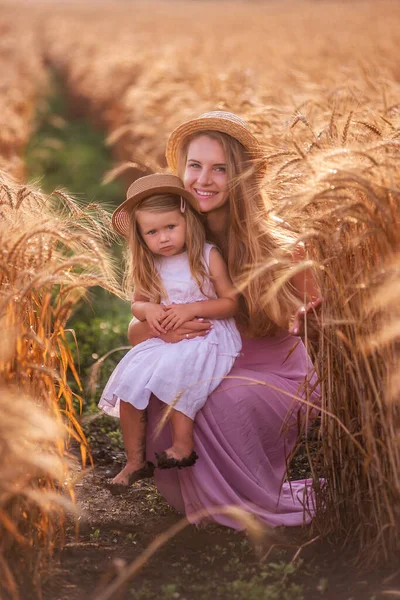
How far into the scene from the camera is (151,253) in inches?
152

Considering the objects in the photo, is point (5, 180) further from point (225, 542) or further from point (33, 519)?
point (225, 542)

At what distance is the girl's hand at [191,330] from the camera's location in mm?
3648

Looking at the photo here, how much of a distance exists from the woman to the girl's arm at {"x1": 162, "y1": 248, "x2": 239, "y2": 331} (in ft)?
0.17

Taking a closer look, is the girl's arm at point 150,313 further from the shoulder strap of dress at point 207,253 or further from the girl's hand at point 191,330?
the shoulder strap of dress at point 207,253

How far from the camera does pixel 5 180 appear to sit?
3512mm

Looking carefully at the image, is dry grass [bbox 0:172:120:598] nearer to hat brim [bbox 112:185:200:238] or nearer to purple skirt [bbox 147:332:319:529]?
hat brim [bbox 112:185:200:238]

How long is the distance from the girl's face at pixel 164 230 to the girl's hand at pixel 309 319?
66 cm

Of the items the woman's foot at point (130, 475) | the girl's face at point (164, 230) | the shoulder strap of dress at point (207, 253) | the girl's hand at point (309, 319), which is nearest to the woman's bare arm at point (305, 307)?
the girl's hand at point (309, 319)

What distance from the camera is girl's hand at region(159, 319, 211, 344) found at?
144 inches

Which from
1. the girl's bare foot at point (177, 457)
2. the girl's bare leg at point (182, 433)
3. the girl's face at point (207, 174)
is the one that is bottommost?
the girl's bare foot at point (177, 457)

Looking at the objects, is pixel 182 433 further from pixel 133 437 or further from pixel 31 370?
pixel 31 370

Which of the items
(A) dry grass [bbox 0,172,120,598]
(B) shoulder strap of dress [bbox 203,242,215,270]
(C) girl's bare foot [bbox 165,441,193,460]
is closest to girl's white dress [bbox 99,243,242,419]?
(B) shoulder strap of dress [bbox 203,242,215,270]

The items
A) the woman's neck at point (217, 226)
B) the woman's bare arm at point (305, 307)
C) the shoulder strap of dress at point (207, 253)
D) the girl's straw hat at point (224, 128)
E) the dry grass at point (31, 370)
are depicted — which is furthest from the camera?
the woman's neck at point (217, 226)

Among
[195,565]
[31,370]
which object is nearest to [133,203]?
[31,370]
